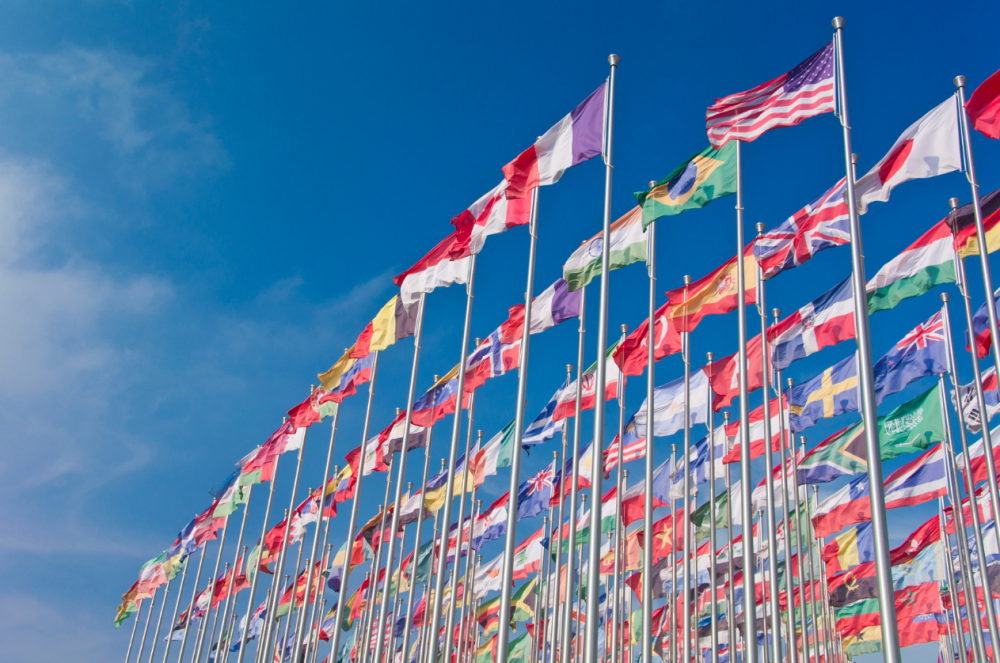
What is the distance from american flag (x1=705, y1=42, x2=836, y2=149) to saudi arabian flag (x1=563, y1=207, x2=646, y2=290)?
2884 millimetres

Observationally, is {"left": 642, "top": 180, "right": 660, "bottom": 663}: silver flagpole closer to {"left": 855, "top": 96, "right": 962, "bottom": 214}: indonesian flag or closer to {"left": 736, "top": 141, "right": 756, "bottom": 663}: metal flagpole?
{"left": 736, "top": 141, "right": 756, "bottom": 663}: metal flagpole

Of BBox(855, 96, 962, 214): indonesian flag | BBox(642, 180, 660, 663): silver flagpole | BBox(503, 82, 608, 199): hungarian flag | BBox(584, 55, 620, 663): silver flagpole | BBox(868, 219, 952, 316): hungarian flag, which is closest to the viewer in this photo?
BBox(584, 55, 620, 663): silver flagpole

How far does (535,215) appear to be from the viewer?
15.6m

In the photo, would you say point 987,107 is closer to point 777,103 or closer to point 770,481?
point 777,103

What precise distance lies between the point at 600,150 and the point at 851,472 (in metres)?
8.81

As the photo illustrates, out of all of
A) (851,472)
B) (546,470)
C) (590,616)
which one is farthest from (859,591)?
(590,616)

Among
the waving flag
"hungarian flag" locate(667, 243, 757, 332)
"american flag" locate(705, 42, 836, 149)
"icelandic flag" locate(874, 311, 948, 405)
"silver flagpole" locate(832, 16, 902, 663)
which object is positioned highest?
"american flag" locate(705, 42, 836, 149)

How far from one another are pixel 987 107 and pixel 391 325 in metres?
13.7

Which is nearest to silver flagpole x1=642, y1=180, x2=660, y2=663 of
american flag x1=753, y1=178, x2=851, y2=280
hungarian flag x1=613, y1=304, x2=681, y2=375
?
american flag x1=753, y1=178, x2=851, y2=280

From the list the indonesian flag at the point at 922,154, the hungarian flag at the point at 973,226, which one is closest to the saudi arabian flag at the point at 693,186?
the indonesian flag at the point at 922,154

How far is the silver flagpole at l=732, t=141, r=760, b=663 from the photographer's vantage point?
11.0 meters

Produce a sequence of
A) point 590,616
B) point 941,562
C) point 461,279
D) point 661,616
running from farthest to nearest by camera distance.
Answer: point 661,616, point 941,562, point 461,279, point 590,616

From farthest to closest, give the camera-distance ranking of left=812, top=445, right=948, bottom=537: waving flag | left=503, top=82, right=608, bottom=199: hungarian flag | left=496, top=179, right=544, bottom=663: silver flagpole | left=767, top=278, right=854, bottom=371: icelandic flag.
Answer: left=812, top=445, right=948, bottom=537: waving flag → left=767, top=278, right=854, bottom=371: icelandic flag → left=503, top=82, right=608, bottom=199: hungarian flag → left=496, top=179, right=544, bottom=663: silver flagpole

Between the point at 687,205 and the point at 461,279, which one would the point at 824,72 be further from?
the point at 461,279
